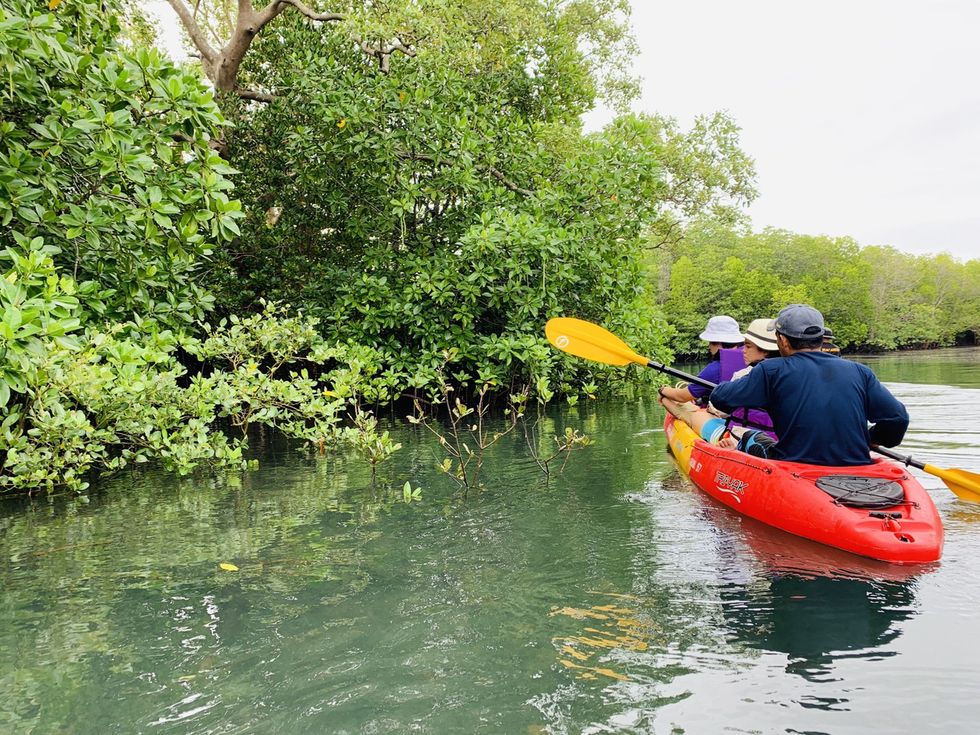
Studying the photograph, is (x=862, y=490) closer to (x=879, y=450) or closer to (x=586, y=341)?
(x=879, y=450)

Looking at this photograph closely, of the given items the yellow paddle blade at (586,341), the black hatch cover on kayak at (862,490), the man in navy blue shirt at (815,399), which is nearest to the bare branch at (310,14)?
→ the yellow paddle blade at (586,341)

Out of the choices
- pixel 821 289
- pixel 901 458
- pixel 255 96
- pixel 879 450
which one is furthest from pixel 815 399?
pixel 821 289

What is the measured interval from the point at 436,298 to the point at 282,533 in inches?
245

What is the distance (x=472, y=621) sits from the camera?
11.5ft

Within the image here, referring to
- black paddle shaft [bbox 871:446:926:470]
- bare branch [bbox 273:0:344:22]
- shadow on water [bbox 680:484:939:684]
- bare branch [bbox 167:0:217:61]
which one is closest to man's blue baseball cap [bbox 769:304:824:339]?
black paddle shaft [bbox 871:446:926:470]

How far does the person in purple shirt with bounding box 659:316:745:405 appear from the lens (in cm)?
668

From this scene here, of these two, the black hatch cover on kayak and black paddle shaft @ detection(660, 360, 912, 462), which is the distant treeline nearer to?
black paddle shaft @ detection(660, 360, 912, 462)

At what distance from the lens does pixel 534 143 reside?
13180mm

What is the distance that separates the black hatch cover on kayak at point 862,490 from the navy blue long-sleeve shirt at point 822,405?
0.59 ft

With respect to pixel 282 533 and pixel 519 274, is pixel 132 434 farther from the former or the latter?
pixel 519 274

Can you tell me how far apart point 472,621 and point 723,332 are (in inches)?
180

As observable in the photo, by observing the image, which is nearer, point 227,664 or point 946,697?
point 946,697

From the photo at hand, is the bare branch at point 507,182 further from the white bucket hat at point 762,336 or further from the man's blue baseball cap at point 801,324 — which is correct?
the man's blue baseball cap at point 801,324

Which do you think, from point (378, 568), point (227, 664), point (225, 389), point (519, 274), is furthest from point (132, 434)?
point (519, 274)
